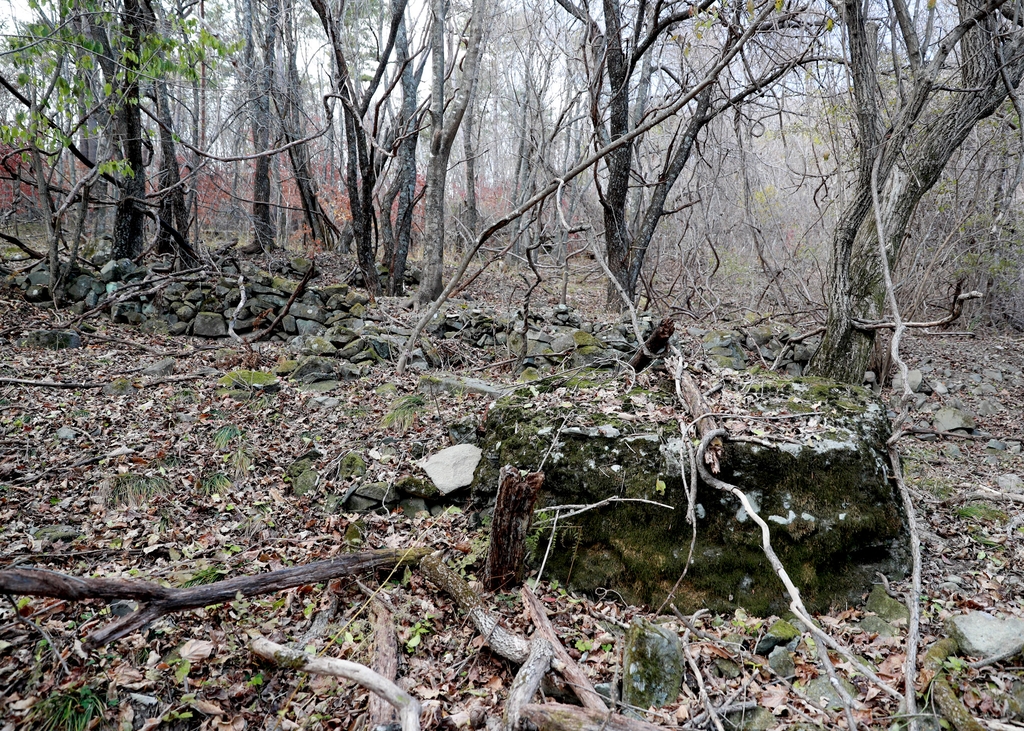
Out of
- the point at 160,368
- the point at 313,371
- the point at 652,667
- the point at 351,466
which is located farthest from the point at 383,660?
the point at 160,368

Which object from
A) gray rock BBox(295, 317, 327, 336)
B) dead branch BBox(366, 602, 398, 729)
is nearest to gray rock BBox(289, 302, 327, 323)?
gray rock BBox(295, 317, 327, 336)

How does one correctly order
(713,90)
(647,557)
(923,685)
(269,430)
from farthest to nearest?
1. (713,90)
2. (269,430)
3. (647,557)
4. (923,685)

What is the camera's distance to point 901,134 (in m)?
5.27

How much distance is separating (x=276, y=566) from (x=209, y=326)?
5.73m

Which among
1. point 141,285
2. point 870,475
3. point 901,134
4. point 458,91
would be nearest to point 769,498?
point 870,475

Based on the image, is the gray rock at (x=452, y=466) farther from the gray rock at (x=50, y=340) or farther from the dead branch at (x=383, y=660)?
the gray rock at (x=50, y=340)

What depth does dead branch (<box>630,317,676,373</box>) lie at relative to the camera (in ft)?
14.4

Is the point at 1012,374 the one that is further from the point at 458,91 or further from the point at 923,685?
the point at 458,91

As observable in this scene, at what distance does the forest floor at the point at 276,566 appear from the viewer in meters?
2.64

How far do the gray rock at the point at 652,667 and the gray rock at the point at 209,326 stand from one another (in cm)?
738

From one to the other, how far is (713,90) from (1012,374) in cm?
571

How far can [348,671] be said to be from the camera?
2.54 meters

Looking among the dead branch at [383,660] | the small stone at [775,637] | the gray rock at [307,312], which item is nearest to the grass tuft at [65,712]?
the dead branch at [383,660]

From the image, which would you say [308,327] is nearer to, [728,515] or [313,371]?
[313,371]
